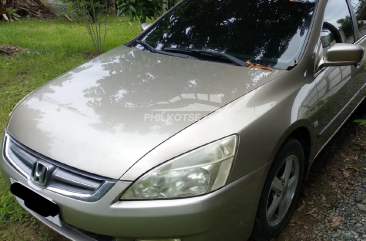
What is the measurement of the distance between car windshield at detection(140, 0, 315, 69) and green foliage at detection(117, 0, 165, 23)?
1962 millimetres

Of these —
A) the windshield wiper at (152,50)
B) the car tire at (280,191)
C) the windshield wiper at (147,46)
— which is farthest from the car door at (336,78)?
the windshield wiper at (147,46)

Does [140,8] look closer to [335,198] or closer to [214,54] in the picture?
[214,54]

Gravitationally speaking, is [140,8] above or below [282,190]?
above

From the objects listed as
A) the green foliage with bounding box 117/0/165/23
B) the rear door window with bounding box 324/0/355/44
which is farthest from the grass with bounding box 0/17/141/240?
the rear door window with bounding box 324/0/355/44

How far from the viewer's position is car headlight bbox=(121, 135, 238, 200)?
4.80 ft

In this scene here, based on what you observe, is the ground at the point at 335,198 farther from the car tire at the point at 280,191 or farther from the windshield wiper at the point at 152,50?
the windshield wiper at the point at 152,50

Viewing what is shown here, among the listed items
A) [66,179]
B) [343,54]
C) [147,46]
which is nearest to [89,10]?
[147,46]

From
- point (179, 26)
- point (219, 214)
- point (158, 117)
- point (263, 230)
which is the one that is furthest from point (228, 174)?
point (179, 26)

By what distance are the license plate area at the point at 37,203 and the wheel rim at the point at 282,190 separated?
1124 millimetres

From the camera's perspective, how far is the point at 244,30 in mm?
2453

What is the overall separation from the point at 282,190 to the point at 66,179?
124 cm

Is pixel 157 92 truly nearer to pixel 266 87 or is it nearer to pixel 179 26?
pixel 266 87

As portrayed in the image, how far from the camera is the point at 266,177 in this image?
5.71 feet

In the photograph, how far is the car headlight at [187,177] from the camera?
146cm
